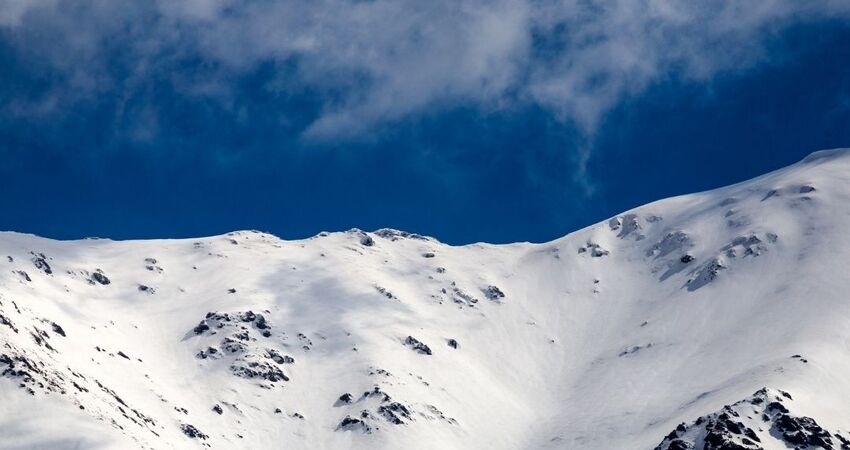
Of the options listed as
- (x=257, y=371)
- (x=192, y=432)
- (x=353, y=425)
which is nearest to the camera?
(x=192, y=432)

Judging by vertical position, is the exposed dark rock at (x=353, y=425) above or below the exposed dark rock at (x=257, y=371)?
below

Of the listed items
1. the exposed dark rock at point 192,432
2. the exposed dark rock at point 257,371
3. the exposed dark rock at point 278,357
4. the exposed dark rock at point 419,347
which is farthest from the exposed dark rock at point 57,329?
the exposed dark rock at point 419,347

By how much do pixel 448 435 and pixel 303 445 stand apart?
27206 millimetres

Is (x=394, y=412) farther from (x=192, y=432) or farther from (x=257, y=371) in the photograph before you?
(x=192, y=432)

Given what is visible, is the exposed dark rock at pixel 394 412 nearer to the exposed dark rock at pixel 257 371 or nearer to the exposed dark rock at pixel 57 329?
the exposed dark rock at pixel 257 371

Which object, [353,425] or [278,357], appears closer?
[353,425]

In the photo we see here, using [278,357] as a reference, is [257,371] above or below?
below

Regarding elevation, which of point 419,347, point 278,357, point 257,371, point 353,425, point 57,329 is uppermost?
point 419,347

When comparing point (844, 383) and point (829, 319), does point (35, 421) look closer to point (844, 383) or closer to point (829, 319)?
point (844, 383)

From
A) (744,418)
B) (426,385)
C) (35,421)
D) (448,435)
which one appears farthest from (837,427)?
(35,421)

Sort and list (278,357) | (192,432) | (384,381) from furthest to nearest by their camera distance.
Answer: (278,357) → (384,381) → (192,432)

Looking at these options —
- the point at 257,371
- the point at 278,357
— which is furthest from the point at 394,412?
the point at 278,357

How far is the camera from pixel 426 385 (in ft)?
598

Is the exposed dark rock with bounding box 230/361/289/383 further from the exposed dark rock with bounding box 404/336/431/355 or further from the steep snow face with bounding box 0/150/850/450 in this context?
the exposed dark rock with bounding box 404/336/431/355
